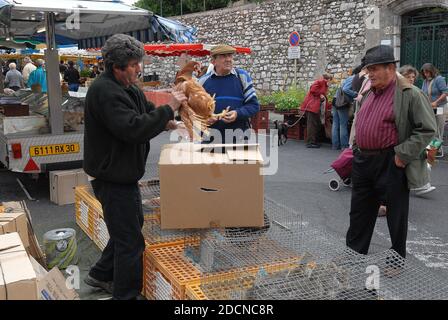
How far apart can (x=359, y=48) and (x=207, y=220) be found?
12.3 metres

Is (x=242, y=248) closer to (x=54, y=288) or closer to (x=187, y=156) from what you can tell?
(x=187, y=156)

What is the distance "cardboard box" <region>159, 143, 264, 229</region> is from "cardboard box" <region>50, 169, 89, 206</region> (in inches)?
140

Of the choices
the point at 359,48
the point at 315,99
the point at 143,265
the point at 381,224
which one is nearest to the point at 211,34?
the point at 359,48

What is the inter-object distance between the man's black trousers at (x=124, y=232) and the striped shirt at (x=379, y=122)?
1876 millimetres

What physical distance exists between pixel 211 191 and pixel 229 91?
1.32 m

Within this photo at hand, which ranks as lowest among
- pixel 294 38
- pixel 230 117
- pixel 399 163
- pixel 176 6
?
pixel 399 163

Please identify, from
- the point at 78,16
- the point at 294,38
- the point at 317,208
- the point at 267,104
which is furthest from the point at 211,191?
the point at 294,38

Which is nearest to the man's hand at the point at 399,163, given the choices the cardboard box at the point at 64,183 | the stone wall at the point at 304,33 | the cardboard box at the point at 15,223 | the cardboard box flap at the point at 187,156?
the cardboard box flap at the point at 187,156

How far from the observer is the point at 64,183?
20.8 feet

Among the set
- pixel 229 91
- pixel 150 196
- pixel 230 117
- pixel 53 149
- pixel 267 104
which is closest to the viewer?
pixel 230 117

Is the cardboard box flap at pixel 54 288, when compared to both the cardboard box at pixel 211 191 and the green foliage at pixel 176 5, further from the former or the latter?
the green foliage at pixel 176 5

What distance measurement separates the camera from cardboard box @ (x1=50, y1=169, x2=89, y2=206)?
6.30 meters

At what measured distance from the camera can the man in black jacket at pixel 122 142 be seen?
9.57 feet

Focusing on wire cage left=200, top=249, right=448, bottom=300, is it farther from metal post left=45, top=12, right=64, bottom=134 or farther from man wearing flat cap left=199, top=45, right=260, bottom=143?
metal post left=45, top=12, right=64, bottom=134
